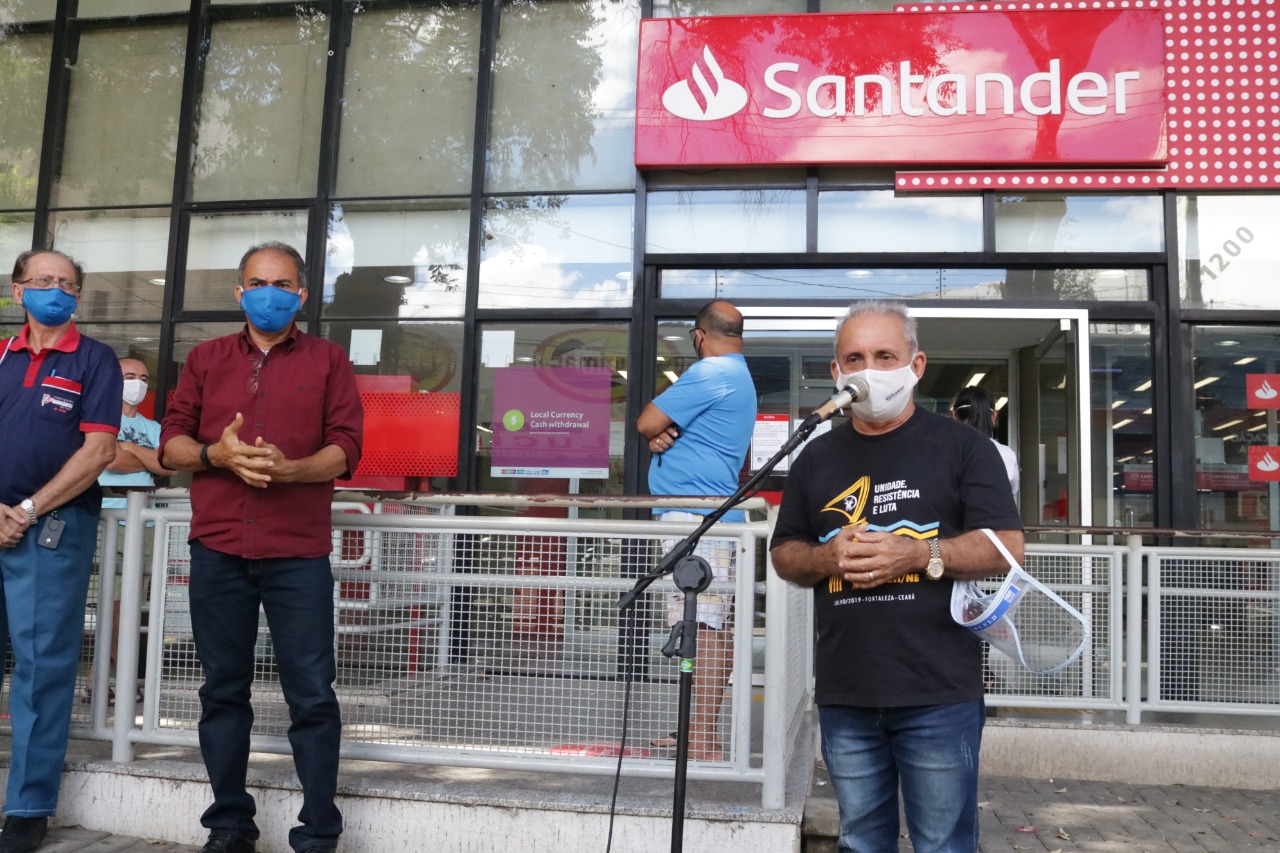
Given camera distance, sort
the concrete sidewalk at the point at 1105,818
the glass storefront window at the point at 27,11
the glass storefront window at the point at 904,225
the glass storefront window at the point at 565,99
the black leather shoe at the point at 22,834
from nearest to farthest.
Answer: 1. the black leather shoe at the point at 22,834
2. the concrete sidewalk at the point at 1105,818
3. the glass storefront window at the point at 904,225
4. the glass storefront window at the point at 565,99
5. the glass storefront window at the point at 27,11

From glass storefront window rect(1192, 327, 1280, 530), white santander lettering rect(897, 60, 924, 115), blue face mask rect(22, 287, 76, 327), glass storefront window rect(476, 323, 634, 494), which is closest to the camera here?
blue face mask rect(22, 287, 76, 327)

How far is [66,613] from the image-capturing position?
12.6ft

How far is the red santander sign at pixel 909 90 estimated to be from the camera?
703 cm

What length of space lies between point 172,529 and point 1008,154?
215 inches

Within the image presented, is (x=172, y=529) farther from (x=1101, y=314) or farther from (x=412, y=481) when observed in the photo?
(x=1101, y=314)

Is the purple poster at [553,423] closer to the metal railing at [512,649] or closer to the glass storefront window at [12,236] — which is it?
the metal railing at [512,649]

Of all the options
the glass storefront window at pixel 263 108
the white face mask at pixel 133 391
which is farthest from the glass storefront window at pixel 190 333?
the white face mask at pixel 133 391

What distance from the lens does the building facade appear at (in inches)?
279

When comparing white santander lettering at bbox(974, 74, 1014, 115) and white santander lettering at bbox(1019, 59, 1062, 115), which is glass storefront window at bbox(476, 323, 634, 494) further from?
white santander lettering at bbox(1019, 59, 1062, 115)

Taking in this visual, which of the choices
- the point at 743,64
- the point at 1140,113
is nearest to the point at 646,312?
the point at 743,64

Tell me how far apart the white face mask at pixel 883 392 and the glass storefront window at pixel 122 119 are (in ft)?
23.3

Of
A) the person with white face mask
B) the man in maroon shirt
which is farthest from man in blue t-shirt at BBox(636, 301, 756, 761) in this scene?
the person with white face mask

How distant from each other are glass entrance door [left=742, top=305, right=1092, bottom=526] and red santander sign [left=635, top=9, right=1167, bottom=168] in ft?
3.33

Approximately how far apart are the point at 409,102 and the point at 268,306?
15.5 feet
